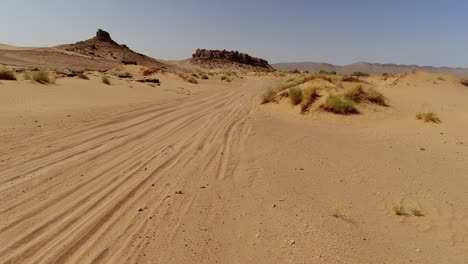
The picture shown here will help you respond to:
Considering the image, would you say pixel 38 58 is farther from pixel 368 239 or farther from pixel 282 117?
pixel 368 239

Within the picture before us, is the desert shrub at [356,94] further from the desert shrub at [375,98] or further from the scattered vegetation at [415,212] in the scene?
the scattered vegetation at [415,212]

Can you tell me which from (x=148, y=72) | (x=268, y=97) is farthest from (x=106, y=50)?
(x=268, y=97)

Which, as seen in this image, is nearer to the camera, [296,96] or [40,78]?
[296,96]

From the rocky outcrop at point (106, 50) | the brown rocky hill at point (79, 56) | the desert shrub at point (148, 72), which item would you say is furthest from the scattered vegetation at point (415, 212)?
the rocky outcrop at point (106, 50)

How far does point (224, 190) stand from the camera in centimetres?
607

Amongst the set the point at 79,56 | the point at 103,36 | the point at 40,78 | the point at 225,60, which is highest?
the point at 103,36

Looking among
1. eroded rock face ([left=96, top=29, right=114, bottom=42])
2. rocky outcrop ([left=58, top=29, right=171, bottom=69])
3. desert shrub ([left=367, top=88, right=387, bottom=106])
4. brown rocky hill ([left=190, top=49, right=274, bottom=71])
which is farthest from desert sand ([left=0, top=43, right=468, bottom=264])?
brown rocky hill ([left=190, top=49, right=274, bottom=71])

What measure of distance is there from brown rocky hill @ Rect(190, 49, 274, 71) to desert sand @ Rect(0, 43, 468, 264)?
9493cm

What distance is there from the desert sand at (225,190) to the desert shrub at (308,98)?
2136mm

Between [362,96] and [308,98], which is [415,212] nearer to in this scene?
[308,98]

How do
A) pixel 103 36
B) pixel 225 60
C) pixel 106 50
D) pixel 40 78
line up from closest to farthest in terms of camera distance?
pixel 40 78 < pixel 106 50 < pixel 103 36 < pixel 225 60

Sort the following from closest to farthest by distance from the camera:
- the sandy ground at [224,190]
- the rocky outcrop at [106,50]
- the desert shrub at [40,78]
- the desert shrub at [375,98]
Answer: the sandy ground at [224,190]
the desert shrub at [375,98]
the desert shrub at [40,78]
the rocky outcrop at [106,50]

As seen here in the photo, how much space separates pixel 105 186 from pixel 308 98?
386 inches

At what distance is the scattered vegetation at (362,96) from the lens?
14.5m
